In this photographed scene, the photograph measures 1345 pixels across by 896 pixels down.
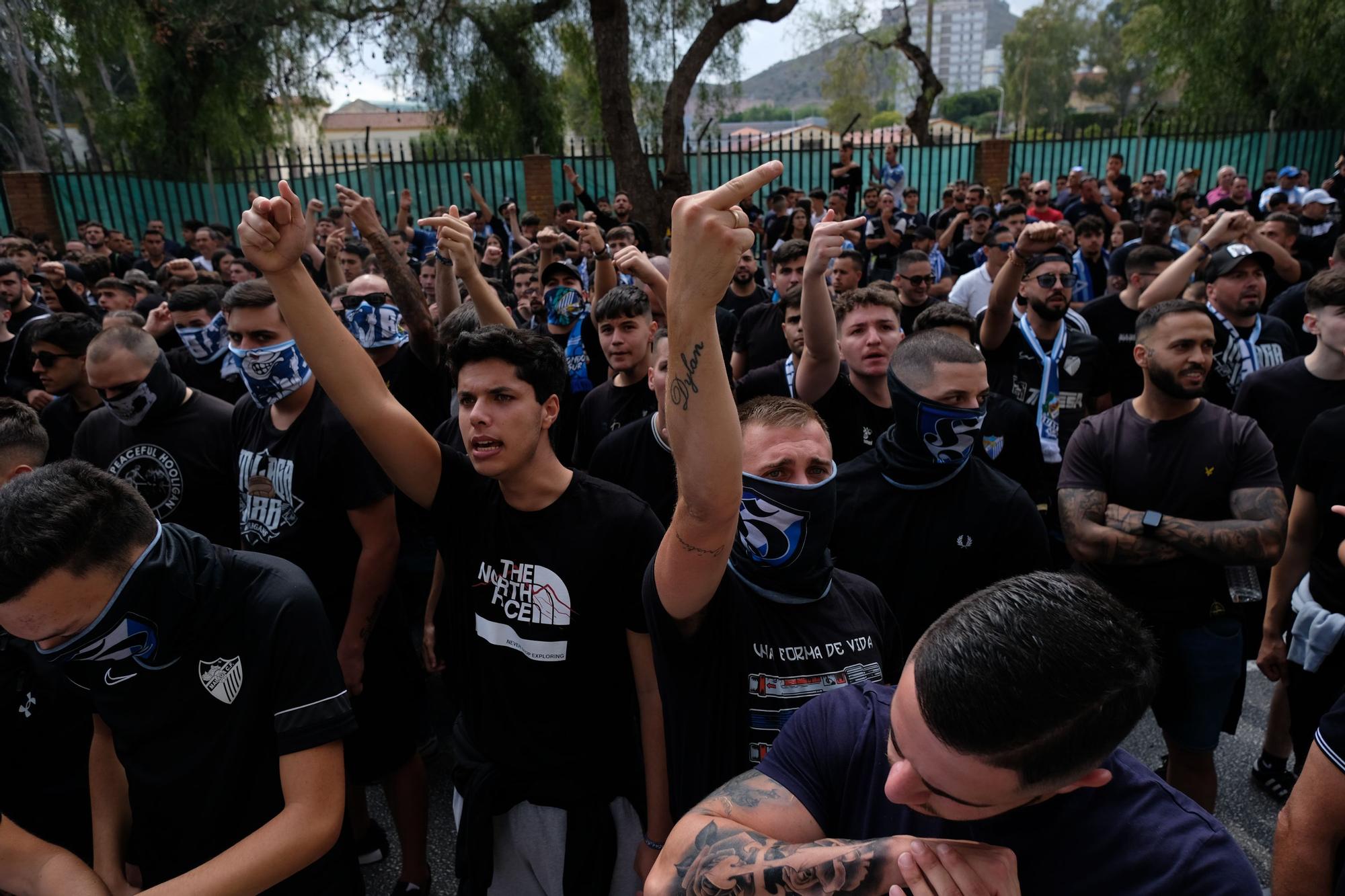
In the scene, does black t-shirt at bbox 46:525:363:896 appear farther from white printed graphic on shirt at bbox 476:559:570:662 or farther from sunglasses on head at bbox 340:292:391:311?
sunglasses on head at bbox 340:292:391:311

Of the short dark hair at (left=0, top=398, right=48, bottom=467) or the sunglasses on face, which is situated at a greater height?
the sunglasses on face

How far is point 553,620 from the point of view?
2520 mm

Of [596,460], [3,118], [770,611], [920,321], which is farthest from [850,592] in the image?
[3,118]

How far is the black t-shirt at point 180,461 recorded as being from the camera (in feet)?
12.2

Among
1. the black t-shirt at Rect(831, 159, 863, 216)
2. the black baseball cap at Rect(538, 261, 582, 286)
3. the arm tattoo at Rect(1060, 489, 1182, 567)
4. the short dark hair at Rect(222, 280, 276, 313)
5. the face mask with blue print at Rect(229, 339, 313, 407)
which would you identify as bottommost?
the arm tattoo at Rect(1060, 489, 1182, 567)

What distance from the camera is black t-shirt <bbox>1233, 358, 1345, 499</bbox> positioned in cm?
406

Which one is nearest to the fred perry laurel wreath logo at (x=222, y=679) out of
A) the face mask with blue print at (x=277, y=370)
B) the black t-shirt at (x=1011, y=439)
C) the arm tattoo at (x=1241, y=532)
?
the face mask with blue print at (x=277, y=370)

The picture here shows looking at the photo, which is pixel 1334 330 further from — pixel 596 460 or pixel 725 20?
pixel 725 20

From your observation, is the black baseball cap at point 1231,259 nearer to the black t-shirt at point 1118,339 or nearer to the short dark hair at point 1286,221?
the black t-shirt at point 1118,339

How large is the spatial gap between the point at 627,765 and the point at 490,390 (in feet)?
4.08

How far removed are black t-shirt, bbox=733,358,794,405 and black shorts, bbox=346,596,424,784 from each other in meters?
2.04

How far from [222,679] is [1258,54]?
2921 cm

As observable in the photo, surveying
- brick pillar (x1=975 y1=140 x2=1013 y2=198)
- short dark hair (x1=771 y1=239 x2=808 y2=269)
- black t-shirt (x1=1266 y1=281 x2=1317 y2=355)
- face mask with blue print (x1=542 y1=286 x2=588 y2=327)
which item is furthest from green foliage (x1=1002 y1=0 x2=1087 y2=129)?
face mask with blue print (x1=542 y1=286 x2=588 y2=327)

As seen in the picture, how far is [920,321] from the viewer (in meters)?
4.57
